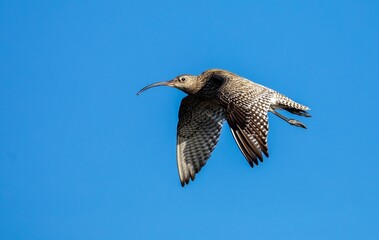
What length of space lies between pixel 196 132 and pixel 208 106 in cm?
81

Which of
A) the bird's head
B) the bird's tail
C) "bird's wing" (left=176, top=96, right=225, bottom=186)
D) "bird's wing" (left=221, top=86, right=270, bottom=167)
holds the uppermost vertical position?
the bird's head

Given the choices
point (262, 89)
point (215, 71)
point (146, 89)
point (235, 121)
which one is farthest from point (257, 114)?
point (146, 89)

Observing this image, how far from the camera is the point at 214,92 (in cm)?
2048

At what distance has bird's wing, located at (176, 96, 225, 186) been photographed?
2105 centimetres

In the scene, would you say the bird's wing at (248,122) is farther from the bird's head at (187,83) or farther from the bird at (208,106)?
the bird's head at (187,83)

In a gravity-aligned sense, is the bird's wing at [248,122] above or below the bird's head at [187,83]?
below

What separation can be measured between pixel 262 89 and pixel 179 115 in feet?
10.7

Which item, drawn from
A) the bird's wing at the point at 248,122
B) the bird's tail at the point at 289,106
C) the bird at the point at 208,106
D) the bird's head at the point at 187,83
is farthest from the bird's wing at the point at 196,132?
the bird's wing at the point at 248,122

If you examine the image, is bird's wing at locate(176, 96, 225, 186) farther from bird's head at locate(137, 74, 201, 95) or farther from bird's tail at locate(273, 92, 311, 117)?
bird's tail at locate(273, 92, 311, 117)

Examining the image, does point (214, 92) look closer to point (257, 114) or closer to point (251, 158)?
point (257, 114)

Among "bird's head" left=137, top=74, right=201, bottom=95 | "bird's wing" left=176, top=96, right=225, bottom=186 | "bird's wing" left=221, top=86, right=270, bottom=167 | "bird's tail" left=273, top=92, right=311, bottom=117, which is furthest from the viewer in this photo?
"bird's wing" left=176, top=96, right=225, bottom=186

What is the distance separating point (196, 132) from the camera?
2166 centimetres

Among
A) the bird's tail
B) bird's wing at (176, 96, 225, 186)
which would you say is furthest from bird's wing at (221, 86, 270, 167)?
bird's wing at (176, 96, 225, 186)

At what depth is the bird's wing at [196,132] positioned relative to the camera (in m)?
21.0
